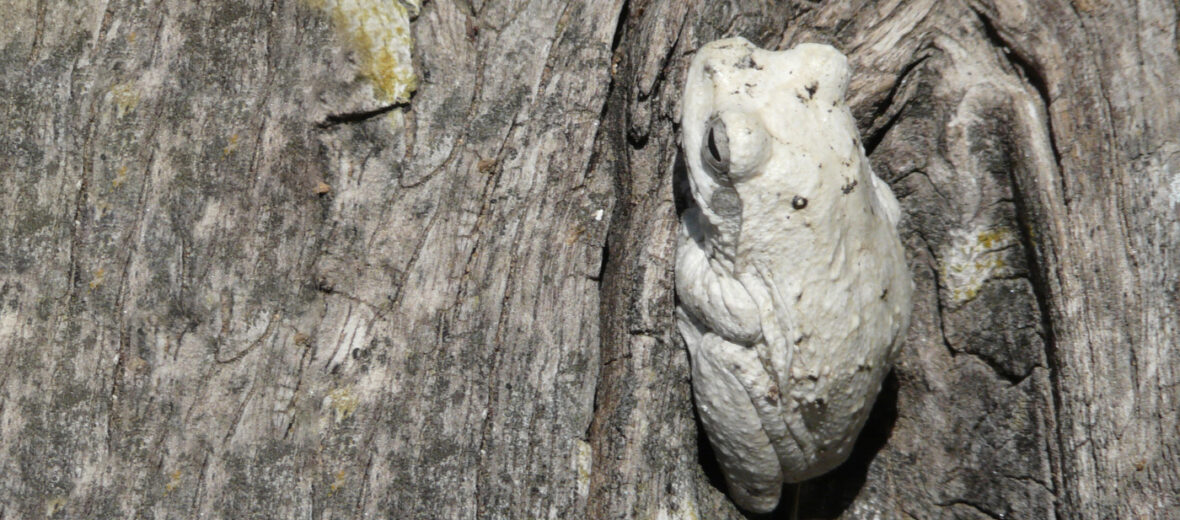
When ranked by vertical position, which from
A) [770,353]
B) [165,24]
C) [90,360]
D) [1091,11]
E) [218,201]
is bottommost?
[90,360]

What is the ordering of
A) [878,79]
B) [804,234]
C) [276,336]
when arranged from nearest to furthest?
[804,234]
[276,336]
[878,79]

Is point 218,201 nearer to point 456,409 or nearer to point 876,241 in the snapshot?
point 456,409

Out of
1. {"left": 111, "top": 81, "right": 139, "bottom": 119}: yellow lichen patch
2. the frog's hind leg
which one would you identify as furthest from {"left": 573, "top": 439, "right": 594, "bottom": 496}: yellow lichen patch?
{"left": 111, "top": 81, "right": 139, "bottom": 119}: yellow lichen patch

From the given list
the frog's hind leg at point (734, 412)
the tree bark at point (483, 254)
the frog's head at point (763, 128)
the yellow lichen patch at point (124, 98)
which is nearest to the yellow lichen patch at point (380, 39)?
the tree bark at point (483, 254)

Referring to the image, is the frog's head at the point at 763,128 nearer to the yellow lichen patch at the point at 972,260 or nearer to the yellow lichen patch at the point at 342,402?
the yellow lichen patch at the point at 972,260

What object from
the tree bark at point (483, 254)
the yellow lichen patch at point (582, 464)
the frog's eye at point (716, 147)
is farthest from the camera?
the yellow lichen patch at point (582, 464)

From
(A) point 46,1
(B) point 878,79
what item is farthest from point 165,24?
(B) point 878,79

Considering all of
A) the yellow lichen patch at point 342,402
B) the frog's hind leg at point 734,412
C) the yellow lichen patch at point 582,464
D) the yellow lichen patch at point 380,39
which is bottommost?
the yellow lichen patch at point 582,464

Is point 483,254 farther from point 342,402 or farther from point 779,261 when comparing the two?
point 779,261
